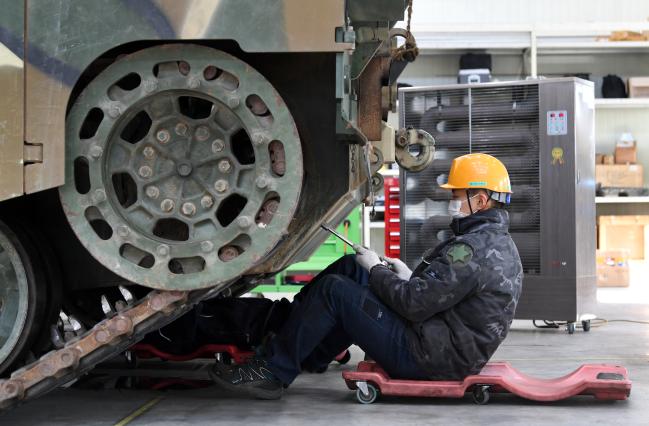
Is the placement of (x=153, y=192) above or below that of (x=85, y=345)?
above

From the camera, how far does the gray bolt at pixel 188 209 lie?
165 inches

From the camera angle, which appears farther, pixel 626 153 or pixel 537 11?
pixel 537 11

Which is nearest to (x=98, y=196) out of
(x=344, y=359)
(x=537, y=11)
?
(x=344, y=359)

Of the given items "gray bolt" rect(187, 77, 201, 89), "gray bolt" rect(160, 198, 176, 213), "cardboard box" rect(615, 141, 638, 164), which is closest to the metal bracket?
"gray bolt" rect(160, 198, 176, 213)

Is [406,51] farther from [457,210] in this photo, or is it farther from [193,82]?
[193,82]

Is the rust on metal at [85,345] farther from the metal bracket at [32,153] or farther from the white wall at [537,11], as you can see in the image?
the white wall at [537,11]

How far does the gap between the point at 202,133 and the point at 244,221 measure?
1.43ft

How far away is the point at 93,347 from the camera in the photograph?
4152 millimetres

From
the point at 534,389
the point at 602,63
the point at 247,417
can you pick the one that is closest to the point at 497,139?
the point at 534,389

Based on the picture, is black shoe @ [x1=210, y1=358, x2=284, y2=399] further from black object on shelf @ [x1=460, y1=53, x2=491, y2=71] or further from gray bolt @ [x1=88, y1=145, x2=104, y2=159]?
black object on shelf @ [x1=460, y1=53, x2=491, y2=71]

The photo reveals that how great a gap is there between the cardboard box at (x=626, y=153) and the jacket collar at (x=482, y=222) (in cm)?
975

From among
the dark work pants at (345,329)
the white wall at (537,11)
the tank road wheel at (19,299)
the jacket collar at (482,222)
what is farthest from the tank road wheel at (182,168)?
the white wall at (537,11)

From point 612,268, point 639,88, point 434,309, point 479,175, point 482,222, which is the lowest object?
point 612,268

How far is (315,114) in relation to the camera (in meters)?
4.45
